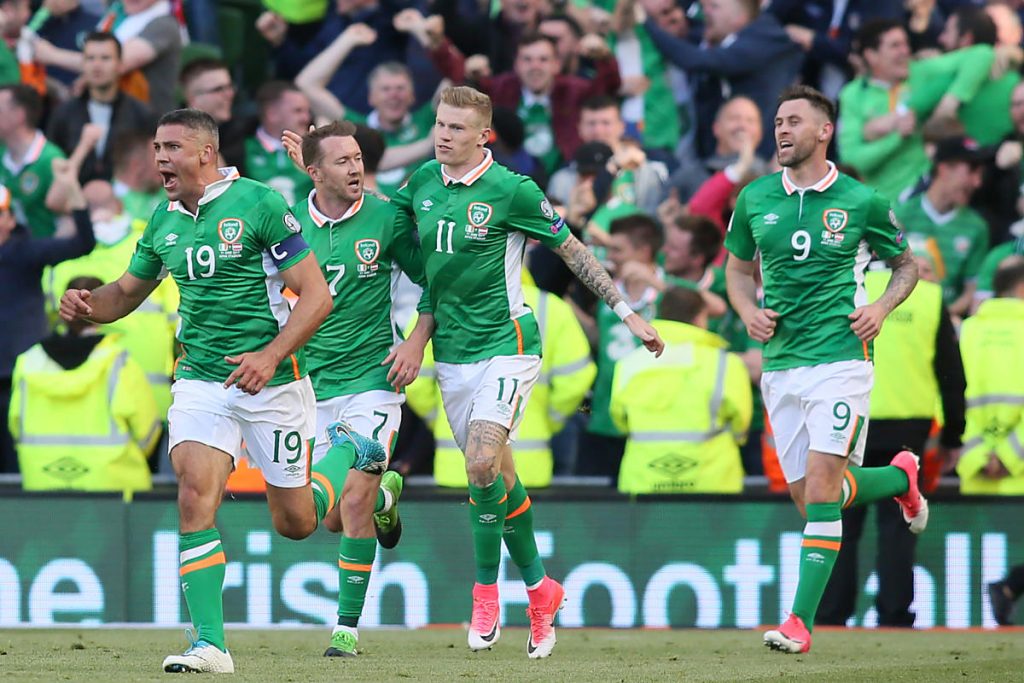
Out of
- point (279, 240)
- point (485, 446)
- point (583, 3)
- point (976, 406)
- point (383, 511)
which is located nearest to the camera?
point (279, 240)

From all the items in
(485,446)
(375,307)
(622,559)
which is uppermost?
(375,307)

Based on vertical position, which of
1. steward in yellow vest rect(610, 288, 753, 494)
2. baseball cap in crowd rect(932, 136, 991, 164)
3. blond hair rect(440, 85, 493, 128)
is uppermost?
baseball cap in crowd rect(932, 136, 991, 164)

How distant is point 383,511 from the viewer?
973 cm

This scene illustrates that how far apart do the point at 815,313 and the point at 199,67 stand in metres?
7.21

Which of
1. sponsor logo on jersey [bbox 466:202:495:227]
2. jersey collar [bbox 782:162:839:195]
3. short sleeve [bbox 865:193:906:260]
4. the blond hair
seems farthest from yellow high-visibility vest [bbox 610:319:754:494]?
the blond hair

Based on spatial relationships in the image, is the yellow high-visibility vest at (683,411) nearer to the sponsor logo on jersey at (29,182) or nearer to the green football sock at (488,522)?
the green football sock at (488,522)

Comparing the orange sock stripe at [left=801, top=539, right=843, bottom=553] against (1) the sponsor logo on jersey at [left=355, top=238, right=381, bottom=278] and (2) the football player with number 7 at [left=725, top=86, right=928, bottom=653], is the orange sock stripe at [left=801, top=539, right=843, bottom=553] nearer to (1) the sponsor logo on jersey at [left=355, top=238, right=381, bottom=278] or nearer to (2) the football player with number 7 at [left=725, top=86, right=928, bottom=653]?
(2) the football player with number 7 at [left=725, top=86, right=928, bottom=653]

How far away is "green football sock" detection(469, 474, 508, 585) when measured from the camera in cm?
936

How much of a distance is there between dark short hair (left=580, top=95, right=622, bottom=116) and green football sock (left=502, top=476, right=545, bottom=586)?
5.79 m

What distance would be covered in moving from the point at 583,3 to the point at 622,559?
673 cm

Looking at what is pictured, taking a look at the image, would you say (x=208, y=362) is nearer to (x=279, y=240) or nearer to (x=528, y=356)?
(x=279, y=240)

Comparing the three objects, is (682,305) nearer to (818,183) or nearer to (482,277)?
(818,183)

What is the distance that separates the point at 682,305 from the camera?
11836 millimetres

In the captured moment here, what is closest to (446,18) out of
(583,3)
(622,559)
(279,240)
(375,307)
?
(583,3)
